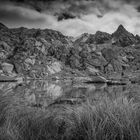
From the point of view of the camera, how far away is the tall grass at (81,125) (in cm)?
287

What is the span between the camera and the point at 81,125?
322 cm

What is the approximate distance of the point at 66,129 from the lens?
11.4ft

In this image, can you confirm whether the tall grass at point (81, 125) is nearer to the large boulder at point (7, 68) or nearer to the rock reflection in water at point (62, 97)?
the rock reflection in water at point (62, 97)

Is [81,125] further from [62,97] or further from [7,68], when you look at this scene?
[7,68]

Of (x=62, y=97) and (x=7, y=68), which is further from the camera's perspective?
(x=7, y=68)

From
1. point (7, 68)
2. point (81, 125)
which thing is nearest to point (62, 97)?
point (81, 125)

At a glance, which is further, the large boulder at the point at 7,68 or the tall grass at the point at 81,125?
the large boulder at the point at 7,68

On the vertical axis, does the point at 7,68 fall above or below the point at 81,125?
above

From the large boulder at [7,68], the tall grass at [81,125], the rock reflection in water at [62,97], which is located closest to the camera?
the tall grass at [81,125]

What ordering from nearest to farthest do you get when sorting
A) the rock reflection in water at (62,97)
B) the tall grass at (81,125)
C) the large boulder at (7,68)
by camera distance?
the tall grass at (81,125)
the rock reflection in water at (62,97)
the large boulder at (7,68)

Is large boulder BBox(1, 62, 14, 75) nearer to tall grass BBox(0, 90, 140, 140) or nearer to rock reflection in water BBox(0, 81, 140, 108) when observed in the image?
rock reflection in water BBox(0, 81, 140, 108)

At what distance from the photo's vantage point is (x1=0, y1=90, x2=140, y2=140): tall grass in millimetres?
2869

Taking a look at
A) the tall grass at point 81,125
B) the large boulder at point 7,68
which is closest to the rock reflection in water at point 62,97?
the tall grass at point 81,125

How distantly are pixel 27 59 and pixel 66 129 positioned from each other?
200460mm
